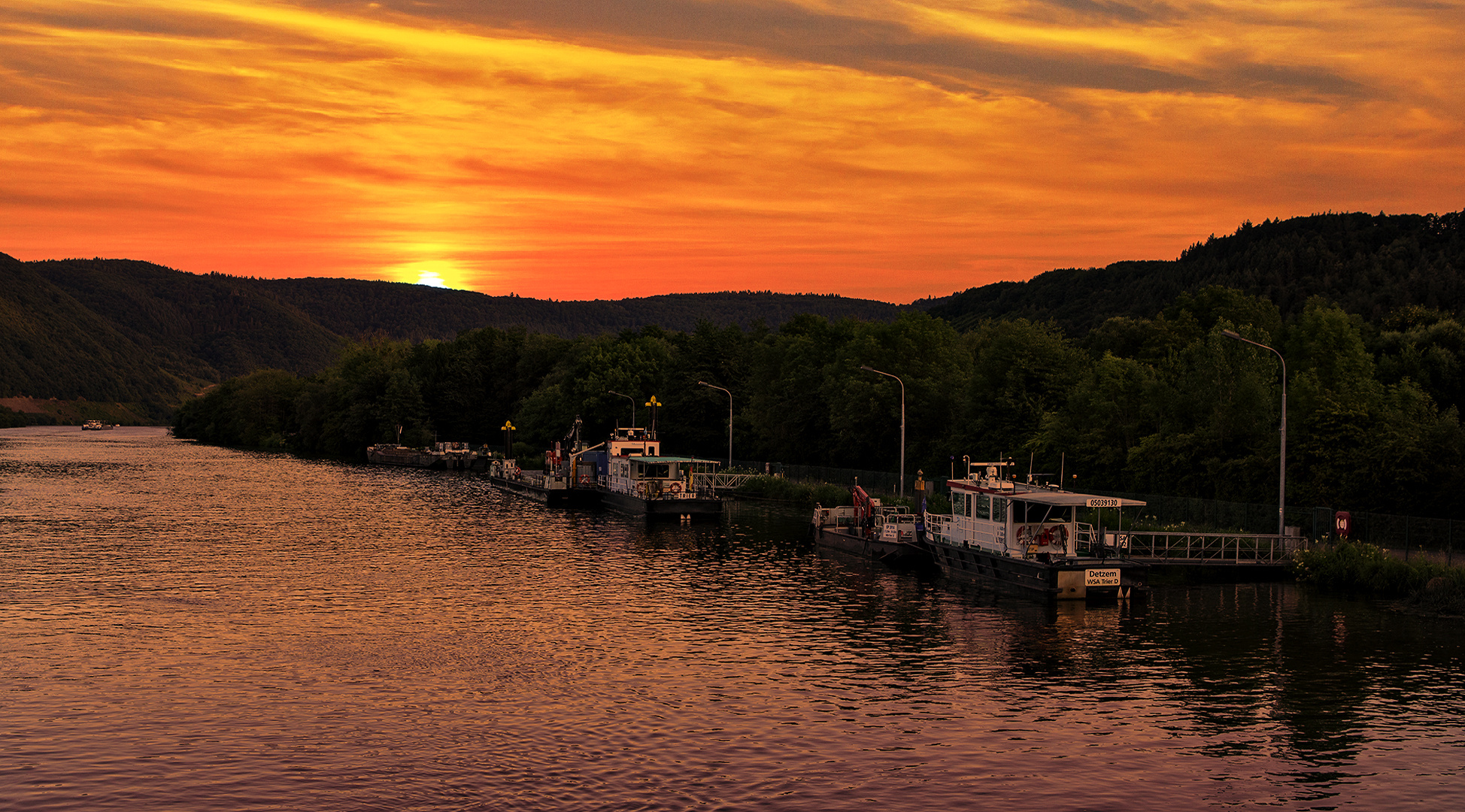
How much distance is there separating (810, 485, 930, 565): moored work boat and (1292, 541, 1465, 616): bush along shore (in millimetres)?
17620

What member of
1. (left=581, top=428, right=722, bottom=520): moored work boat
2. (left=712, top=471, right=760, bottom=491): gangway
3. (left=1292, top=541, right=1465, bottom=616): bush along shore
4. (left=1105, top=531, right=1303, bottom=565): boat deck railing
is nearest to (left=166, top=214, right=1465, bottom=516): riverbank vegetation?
(left=1105, top=531, right=1303, bottom=565): boat deck railing

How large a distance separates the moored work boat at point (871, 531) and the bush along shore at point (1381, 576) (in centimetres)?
1762

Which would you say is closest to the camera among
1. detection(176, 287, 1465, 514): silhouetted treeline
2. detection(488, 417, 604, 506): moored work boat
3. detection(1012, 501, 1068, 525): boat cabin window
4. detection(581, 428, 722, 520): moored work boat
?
detection(1012, 501, 1068, 525): boat cabin window

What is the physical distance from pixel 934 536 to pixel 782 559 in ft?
29.7

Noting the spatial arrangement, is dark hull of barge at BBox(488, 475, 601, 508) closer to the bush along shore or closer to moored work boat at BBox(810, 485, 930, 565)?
moored work boat at BBox(810, 485, 930, 565)

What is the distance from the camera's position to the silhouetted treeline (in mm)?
61125

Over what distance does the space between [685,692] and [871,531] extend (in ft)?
107

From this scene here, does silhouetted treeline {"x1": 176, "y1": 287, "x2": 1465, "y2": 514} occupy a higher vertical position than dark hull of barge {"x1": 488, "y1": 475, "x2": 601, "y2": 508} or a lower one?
higher

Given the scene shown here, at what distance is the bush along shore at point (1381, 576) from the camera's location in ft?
145

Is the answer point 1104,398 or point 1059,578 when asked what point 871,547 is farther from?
point 1104,398

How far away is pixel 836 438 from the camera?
370 ft

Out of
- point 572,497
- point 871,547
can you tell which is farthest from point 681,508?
point 871,547

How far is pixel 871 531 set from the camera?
6419 cm

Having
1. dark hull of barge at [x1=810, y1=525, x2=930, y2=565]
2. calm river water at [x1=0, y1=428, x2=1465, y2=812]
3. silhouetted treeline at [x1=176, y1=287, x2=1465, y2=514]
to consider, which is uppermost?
silhouetted treeline at [x1=176, y1=287, x2=1465, y2=514]
